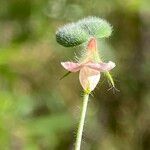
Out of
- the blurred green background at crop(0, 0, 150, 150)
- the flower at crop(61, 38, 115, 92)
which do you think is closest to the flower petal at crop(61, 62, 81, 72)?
the flower at crop(61, 38, 115, 92)

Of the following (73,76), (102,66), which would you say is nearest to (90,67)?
(102,66)

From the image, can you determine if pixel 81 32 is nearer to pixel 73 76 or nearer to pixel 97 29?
pixel 97 29

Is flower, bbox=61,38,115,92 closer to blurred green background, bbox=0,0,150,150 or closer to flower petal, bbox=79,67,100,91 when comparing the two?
flower petal, bbox=79,67,100,91

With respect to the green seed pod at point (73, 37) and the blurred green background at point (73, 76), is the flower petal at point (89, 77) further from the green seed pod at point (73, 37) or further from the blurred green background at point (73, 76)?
the blurred green background at point (73, 76)

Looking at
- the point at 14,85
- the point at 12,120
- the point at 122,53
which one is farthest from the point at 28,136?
the point at 122,53

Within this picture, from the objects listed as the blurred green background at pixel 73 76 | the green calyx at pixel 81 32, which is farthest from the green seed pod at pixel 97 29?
the blurred green background at pixel 73 76

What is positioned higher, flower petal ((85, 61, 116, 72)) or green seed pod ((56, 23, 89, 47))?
green seed pod ((56, 23, 89, 47))

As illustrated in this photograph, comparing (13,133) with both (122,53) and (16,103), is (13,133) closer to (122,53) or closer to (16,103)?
(16,103)
